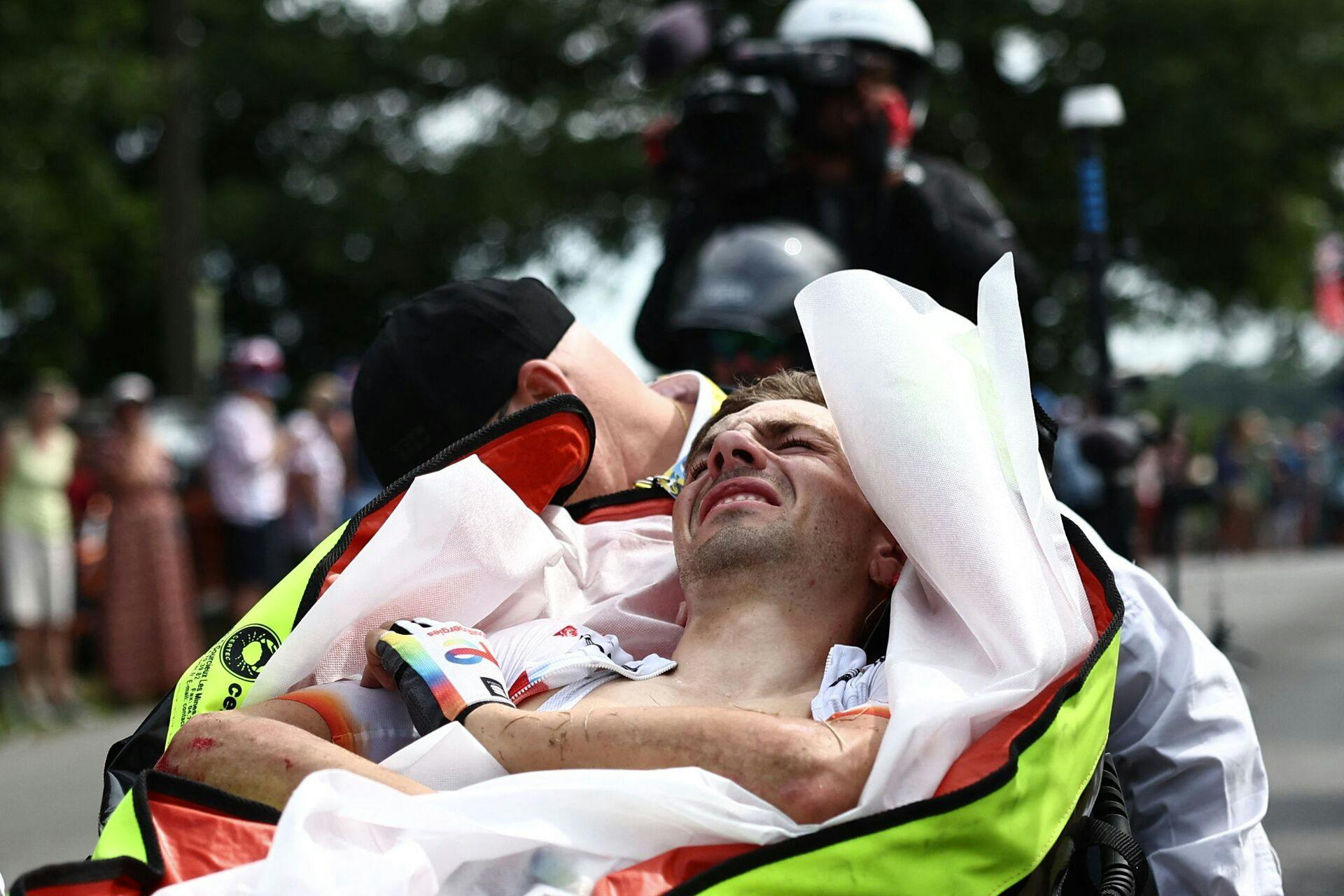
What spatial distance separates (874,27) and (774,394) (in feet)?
7.82

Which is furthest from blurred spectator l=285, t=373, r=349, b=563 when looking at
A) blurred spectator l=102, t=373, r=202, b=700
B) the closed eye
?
the closed eye

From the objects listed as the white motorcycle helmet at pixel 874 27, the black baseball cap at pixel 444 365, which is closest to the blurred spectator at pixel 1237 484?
the white motorcycle helmet at pixel 874 27

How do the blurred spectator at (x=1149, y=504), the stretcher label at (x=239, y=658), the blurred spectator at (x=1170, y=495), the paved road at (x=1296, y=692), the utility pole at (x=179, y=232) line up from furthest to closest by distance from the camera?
the utility pole at (x=179, y=232) → the blurred spectator at (x=1149, y=504) → the blurred spectator at (x=1170, y=495) → the paved road at (x=1296, y=692) → the stretcher label at (x=239, y=658)

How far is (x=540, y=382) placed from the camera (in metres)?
3.05

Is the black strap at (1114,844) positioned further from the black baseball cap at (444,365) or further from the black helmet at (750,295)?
the black helmet at (750,295)

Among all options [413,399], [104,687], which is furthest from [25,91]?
[413,399]

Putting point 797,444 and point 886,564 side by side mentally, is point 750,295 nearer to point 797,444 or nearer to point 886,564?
point 797,444

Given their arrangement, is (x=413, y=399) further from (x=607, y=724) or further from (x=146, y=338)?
(x=146, y=338)

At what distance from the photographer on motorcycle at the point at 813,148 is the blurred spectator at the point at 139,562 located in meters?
5.02

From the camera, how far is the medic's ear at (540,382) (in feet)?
10.0

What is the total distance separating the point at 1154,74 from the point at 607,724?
711 inches

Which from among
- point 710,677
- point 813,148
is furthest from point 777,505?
point 813,148

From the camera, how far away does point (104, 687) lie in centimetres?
981

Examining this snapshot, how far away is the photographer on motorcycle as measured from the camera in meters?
4.62
